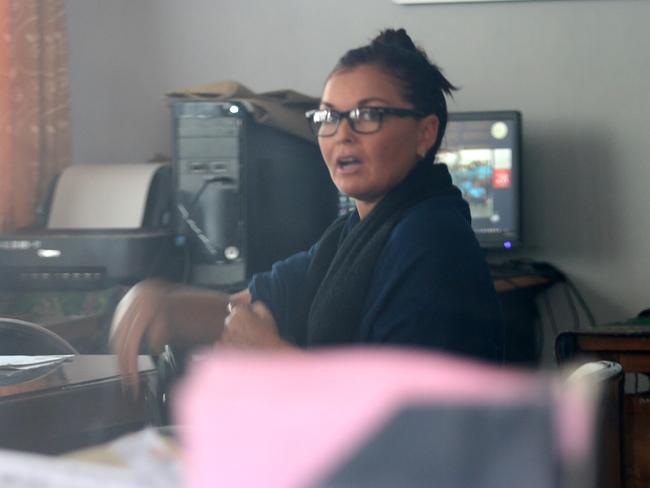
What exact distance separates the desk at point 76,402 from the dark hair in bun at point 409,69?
19 cm

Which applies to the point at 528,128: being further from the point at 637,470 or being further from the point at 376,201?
the point at 376,201

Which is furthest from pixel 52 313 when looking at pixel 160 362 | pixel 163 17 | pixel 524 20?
pixel 524 20

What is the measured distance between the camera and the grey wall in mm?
1380

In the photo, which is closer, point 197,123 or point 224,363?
point 224,363

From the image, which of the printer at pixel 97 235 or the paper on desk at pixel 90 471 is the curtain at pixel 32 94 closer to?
the printer at pixel 97 235

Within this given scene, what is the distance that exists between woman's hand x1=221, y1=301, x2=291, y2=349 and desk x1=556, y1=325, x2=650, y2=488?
911 mm

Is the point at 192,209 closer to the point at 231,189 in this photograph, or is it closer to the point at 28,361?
the point at 231,189

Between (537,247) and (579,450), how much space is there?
4.91 feet

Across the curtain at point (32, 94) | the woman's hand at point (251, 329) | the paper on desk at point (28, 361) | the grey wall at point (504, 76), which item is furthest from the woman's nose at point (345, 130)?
the curtain at point (32, 94)

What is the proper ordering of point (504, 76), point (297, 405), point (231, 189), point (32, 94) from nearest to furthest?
point (297, 405)
point (231, 189)
point (32, 94)
point (504, 76)

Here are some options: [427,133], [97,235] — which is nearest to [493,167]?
[97,235]

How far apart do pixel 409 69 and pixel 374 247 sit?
10 centimetres

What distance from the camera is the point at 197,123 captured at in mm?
1140

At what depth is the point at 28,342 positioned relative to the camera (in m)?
0.57
